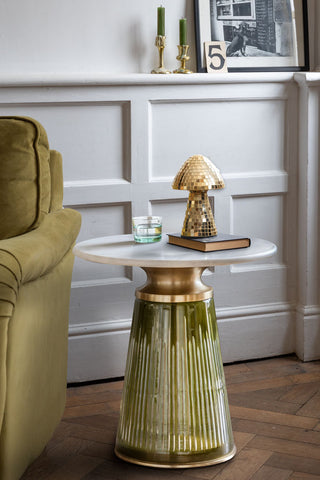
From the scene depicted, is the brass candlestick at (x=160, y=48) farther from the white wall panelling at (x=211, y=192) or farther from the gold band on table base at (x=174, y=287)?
the gold band on table base at (x=174, y=287)

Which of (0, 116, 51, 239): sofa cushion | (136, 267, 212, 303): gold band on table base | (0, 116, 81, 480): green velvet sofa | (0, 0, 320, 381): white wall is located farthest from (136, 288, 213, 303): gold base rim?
(0, 0, 320, 381): white wall


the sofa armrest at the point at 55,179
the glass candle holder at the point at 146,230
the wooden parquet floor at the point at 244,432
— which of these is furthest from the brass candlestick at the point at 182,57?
the wooden parquet floor at the point at 244,432

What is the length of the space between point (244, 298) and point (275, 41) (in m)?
0.97

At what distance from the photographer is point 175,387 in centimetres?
170

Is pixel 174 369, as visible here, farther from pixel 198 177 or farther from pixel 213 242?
pixel 198 177

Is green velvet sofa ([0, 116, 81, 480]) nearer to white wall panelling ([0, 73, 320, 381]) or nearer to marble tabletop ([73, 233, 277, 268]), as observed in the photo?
marble tabletop ([73, 233, 277, 268])

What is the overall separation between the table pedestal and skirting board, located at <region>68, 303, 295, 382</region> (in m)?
0.66


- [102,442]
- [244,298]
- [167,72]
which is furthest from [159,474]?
[167,72]

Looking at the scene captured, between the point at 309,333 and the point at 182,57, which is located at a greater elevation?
the point at 182,57

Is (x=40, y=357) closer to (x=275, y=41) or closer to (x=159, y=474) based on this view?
(x=159, y=474)

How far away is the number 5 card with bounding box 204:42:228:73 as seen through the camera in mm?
2469

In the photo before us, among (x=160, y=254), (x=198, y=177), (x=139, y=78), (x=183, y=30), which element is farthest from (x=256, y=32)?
(x=160, y=254)

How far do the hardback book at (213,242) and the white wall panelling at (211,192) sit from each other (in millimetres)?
676

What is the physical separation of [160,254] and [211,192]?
2.91ft
